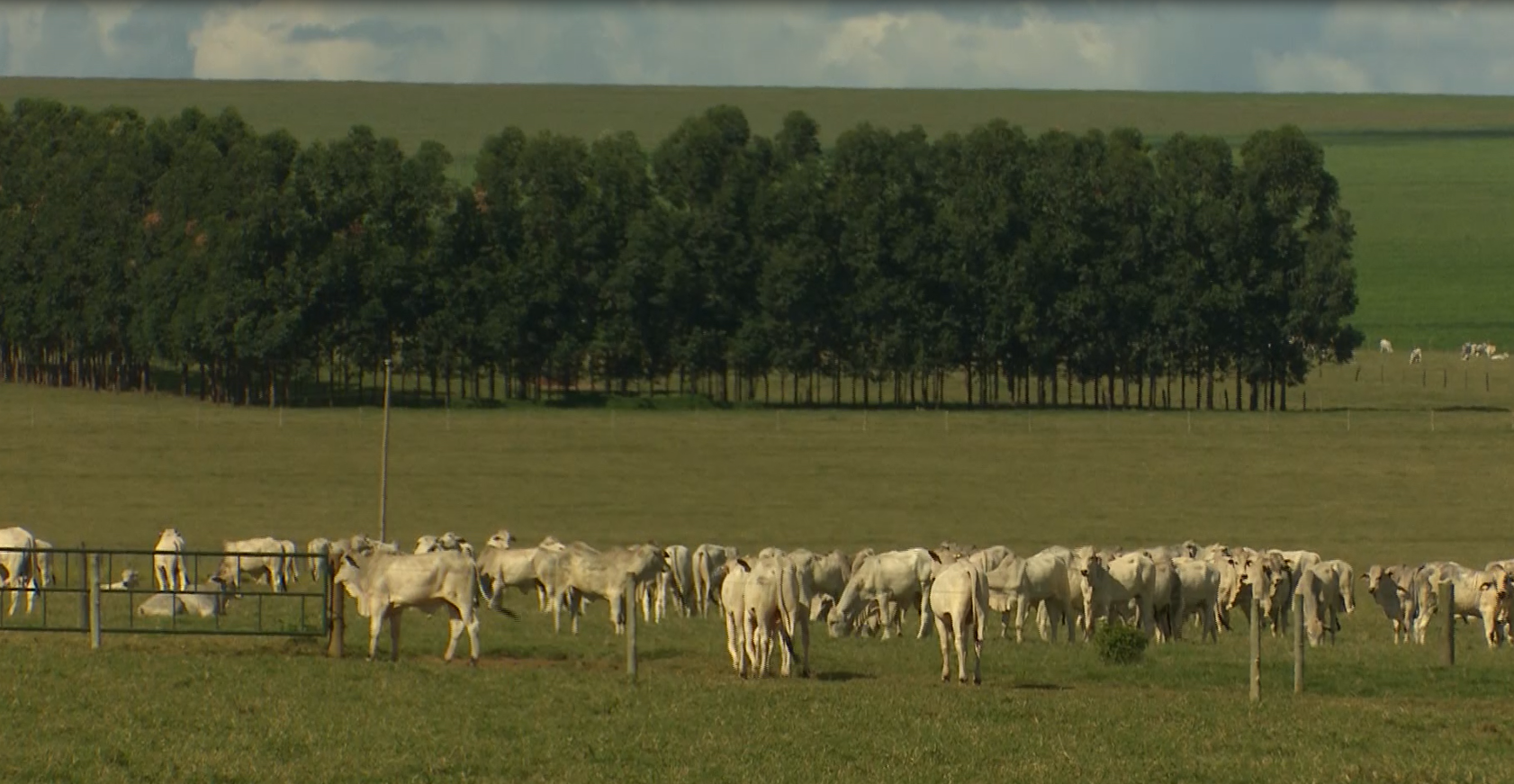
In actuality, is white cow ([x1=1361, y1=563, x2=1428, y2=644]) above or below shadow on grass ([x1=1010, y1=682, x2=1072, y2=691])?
above

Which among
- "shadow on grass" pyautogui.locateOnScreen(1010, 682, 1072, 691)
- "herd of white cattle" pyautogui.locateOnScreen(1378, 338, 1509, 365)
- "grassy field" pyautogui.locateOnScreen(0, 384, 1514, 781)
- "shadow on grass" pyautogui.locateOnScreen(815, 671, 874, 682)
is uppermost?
"herd of white cattle" pyautogui.locateOnScreen(1378, 338, 1509, 365)

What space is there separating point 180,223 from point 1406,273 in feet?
325

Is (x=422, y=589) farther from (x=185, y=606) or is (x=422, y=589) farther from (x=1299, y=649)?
(x=1299, y=649)

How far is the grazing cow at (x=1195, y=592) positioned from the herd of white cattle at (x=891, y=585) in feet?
0.07

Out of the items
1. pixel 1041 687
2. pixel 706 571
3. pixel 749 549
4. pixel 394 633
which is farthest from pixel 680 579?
pixel 749 549

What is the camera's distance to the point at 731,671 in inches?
1106

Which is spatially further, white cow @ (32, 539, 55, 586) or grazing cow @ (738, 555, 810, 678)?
white cow @ (32, 539, 55, 586)

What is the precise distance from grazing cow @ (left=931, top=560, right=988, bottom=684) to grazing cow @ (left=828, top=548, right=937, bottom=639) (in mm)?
6518

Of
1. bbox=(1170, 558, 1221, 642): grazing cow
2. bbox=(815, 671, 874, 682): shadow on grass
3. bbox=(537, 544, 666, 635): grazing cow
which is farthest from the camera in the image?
bbox=(1170, 558, 1221, 642): grazing cow

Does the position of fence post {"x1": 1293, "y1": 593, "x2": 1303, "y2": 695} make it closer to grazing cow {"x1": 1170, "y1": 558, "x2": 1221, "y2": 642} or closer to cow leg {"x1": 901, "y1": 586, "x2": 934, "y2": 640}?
cow leg {"x1": 901, "y1": 586, "x2": 934, "y2": 640}

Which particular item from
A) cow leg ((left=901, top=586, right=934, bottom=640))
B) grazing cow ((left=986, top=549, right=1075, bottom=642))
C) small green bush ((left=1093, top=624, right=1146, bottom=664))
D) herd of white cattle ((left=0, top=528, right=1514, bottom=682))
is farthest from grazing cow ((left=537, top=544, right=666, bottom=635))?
small green bush ((left=1093, top=624, right=1146, bottom=664))

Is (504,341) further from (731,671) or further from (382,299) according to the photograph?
(731,671)

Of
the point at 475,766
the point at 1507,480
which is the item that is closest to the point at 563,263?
the point at 1507,480

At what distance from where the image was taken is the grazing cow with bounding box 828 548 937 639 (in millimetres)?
34188
